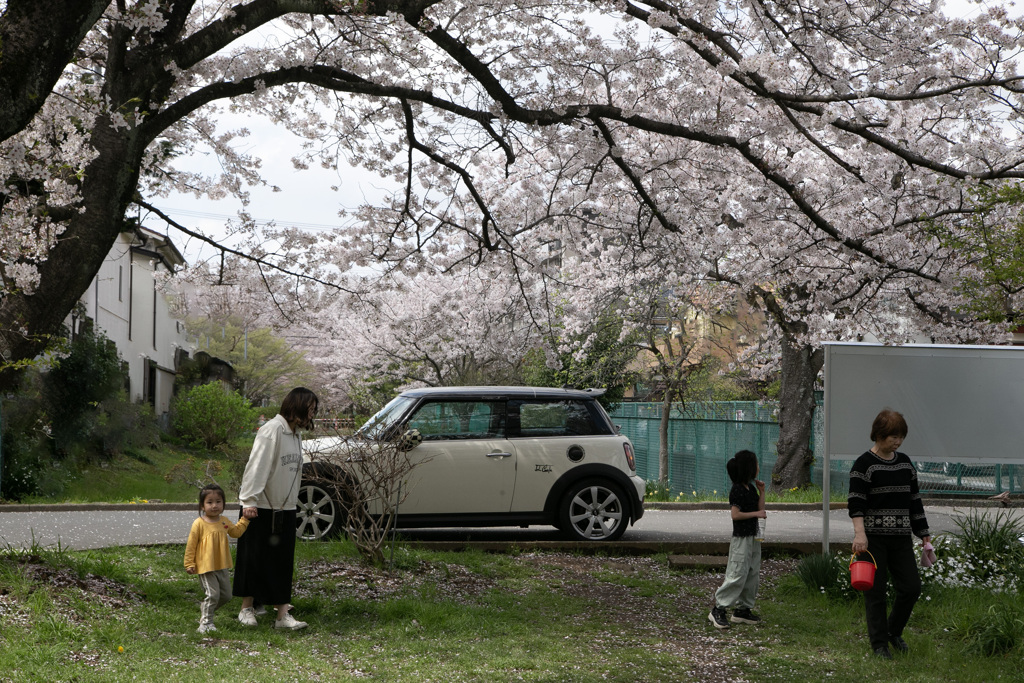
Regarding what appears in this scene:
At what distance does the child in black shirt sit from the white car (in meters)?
2.99

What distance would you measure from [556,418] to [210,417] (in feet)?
73.8

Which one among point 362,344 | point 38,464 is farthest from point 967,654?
point 362,344

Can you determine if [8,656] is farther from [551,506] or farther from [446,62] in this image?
[446,62]

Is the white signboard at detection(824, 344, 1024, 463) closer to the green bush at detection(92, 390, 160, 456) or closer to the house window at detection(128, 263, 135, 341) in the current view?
the green bush at detection(92, 390, 160, 456)

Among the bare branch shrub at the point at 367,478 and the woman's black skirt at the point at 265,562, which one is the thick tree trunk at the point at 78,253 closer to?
the woman's black skirt at the point at 265,562

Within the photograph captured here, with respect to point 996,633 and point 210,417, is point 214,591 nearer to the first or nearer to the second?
point 996,633

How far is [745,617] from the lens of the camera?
685 cm

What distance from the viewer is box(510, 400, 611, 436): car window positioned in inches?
390

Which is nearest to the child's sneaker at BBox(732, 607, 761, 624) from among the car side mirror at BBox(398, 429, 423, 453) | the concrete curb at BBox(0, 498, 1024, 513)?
the car side mirror at BBox(398, 429, 423, 453)

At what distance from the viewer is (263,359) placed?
55.0m

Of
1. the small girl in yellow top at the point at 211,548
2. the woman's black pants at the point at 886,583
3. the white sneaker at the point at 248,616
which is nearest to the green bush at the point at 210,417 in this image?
the white sneaker at the point at 248,616

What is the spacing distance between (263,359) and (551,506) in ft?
157

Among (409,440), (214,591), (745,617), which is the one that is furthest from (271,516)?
(745,617)

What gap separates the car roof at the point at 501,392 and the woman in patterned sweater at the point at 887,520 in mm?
4358
